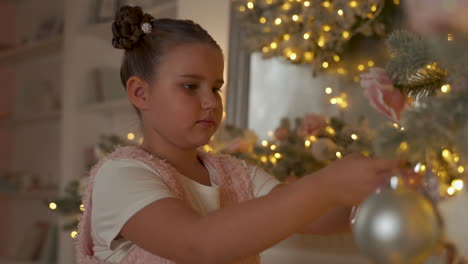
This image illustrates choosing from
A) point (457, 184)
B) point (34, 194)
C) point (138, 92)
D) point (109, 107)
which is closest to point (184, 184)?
point (138, 92)

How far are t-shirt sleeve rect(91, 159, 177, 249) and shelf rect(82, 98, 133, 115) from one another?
5.46ft

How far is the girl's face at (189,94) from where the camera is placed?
4.06 ft

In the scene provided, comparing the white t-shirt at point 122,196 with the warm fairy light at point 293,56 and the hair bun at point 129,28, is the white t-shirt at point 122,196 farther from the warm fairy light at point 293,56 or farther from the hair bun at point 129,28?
the warm fairy light at point 293,56

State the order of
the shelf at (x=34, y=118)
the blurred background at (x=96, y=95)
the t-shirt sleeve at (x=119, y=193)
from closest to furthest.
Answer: the t-shirt sleeve at (x=119, y=193) < the blurred background at (x=96, y=95) < the shelf at (x=34, y=118)

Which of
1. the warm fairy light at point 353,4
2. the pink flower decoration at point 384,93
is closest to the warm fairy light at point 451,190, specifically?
the pink flower decoration at point 384,93

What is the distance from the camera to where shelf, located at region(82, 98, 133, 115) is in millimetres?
2875

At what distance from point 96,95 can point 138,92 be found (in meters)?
1.83

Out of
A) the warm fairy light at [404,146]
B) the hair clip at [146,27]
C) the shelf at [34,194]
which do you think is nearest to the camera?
the warm fairy light at [404,146]

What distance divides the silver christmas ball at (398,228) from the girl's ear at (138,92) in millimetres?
842

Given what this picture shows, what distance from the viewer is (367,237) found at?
1.78 ft

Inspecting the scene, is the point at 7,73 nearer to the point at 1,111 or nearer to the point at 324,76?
the point at 1,111

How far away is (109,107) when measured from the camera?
2969mm

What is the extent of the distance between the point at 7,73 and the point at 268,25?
2713mm

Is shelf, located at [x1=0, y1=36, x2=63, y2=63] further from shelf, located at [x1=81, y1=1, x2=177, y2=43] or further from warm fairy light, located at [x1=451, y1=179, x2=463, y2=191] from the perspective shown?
warm fairy light, located at [x1=451, y1=179, x2=463, y2=191]
